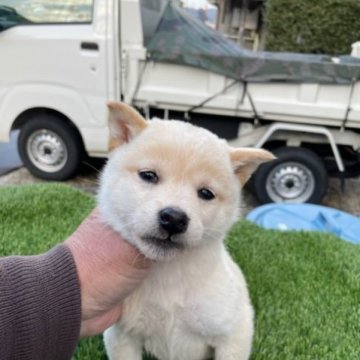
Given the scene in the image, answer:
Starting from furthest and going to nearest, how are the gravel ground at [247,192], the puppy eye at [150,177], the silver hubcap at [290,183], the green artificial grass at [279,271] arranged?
the gravel ground at [247,192]
the silver hubcap at [290,183]
the green artificial grass at [279,271]
the puppy eye at [150,177]

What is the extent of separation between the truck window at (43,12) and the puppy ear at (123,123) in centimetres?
335

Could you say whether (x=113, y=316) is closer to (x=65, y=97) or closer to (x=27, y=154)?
(x=65, y=97)

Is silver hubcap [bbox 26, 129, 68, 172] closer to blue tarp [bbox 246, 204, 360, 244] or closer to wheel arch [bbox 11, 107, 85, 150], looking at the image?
wheel arch [bbox 11, 107, 85, 150]

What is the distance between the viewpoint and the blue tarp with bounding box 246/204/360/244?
13.0 feet

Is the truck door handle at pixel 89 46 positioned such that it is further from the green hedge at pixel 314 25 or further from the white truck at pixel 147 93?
the green hedge at pixel 314 25

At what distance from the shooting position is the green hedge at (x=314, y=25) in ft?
35.8

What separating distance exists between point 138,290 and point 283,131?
3.31m

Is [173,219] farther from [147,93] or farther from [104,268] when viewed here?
[147,93]

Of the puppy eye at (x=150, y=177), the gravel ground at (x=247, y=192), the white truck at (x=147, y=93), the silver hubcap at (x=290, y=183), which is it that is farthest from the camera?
the gravel ground at (x=247, y=192)

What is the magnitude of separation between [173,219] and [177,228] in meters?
0.03

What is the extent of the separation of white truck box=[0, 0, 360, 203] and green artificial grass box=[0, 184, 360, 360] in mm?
1376

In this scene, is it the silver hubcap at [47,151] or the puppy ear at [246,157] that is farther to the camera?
the silver hubcap at [47,151]

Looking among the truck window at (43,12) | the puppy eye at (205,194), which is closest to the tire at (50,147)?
the truck window at (43,12)

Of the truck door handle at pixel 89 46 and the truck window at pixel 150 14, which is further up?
the truck window at pixel 150 14
